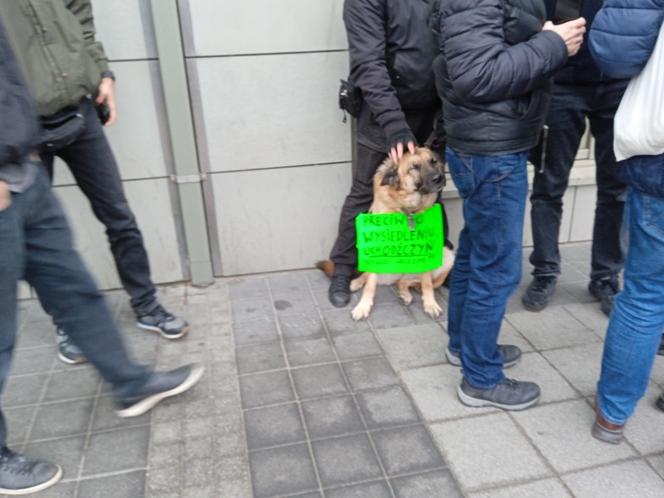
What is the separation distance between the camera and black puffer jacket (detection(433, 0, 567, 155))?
204 centimetres

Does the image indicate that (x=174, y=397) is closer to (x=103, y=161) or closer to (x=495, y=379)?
(x=103, y=161)

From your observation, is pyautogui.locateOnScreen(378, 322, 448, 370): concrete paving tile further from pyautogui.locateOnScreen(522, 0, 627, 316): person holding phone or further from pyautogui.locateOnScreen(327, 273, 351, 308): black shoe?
pyautogui.locateOnScreen(522, 0, 627, 316): person holding phone

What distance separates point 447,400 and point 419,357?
1.32 feet

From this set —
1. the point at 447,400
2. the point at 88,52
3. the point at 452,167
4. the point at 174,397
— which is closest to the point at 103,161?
the point at 88,52

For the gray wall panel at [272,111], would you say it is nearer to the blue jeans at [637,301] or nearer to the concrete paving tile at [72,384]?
the concrete paving tile at [72,384]

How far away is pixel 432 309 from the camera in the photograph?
3.57 metres

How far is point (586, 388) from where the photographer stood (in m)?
2.80

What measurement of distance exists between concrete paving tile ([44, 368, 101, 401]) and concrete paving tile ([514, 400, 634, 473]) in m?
2.06

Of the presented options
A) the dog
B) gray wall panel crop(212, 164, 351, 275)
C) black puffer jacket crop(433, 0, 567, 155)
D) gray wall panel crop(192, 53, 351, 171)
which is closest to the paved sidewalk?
the dog

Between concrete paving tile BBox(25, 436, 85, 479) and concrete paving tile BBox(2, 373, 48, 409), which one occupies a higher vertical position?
concrete paving tile BBox(25, 436, 85, 479)

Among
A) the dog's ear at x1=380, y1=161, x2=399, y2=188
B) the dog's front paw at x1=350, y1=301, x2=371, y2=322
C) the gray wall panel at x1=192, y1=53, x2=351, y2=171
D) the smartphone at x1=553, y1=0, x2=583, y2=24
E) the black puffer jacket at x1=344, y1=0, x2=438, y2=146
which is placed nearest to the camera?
the smartphone at x1=553, y1=0, x2=583, y2=24

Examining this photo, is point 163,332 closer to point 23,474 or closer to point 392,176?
point 23,474

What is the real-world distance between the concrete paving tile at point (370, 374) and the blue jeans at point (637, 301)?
3.27 feet

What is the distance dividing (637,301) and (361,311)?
1693 mm
